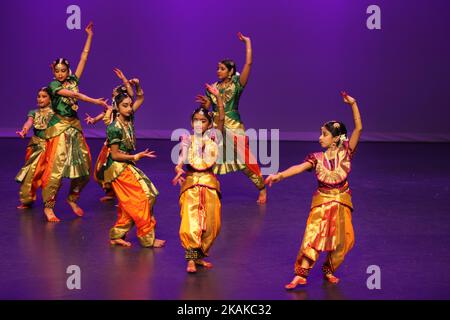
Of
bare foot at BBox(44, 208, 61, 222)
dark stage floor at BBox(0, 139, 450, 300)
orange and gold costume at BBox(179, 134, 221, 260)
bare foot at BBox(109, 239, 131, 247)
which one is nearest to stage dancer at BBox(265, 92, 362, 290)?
dark stage floor at BBox(0, 139, 450, 300)

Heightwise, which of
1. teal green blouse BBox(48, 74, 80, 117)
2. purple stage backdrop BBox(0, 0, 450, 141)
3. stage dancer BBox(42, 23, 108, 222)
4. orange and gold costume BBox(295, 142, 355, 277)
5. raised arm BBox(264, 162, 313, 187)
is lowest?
orange and gold costume BBox(295, 142, 355, 277)

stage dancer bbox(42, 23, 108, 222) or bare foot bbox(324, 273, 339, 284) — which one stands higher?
stage dancer bbox(42, 23, 108, 222)

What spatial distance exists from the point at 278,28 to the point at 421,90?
2.13 meters

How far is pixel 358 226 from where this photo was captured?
6629 mm

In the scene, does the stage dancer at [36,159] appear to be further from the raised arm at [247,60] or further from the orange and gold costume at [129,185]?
the raised arm at [247,60]

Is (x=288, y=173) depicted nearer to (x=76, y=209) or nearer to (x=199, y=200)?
(x=199, y=200)

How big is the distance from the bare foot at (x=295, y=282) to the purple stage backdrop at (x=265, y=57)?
645cm

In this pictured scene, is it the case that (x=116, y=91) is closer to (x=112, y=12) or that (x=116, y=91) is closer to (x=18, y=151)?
(x=18, y=151)

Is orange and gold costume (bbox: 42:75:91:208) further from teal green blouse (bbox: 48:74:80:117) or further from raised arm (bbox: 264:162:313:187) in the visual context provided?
raised arm (bbox: 264:162:313:187)

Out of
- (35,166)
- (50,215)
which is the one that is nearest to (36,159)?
(35,166)

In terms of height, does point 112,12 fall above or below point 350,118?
above

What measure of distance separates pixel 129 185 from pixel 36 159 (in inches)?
64.0

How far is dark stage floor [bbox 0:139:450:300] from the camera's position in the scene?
16.5 feet
